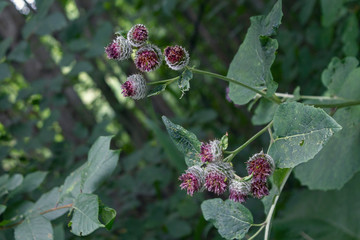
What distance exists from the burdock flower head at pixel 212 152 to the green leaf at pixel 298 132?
0.50ft

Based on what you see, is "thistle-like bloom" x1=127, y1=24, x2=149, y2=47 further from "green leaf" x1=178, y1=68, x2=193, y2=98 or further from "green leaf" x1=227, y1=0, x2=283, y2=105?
"green leaf" x1=227, y1=0, x2=283, y2=105

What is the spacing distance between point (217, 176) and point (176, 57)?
0.33 m

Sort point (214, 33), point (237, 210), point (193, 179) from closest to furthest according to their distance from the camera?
point (193, 179) < point (237, 210) < point (214, 33)

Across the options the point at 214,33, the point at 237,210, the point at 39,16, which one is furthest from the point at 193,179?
the point at 214,33

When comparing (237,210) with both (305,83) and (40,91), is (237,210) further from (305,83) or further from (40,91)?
(305,83)

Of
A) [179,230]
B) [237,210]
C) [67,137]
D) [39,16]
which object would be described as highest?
[39,16]

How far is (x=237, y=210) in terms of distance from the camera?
1.12 metres

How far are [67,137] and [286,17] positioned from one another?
9.30 ft

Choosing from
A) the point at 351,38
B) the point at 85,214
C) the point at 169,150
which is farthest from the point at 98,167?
the point at 351,38

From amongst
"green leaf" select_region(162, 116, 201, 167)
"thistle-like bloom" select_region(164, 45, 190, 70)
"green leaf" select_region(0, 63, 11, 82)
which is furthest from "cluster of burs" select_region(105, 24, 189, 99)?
"green leaf" select_region(0, 63, 11, 82)

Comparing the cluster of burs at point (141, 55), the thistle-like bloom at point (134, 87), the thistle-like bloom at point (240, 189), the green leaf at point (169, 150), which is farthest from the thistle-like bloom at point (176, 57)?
the green leaf at point (169, 150)

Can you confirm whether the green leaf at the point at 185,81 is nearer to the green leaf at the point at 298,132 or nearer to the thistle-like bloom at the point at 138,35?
the thistle-like bloom at the point at 138,35

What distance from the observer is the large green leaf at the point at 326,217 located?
7.13ft

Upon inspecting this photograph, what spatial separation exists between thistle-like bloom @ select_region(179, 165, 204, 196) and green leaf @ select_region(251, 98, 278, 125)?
55cm
